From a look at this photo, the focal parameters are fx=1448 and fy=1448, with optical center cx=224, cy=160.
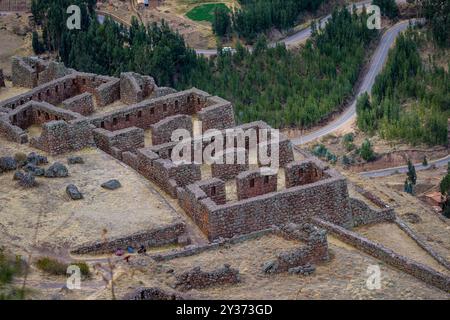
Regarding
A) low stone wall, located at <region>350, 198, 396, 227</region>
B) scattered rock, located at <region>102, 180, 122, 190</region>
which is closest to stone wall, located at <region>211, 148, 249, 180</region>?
scattered rock, located at <region>102, 180, 122, 190</region>

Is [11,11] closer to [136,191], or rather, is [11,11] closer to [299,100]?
[299,100]

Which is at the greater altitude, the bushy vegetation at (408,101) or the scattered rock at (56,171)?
the scattered rock at (56,171)

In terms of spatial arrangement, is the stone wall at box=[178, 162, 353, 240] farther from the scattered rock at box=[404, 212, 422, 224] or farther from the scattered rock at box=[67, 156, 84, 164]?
the scattered rock at box=[404, 212, 422, 224]

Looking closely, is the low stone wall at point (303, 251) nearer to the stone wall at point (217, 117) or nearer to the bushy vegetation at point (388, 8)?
the stone wall at point (217, 117)

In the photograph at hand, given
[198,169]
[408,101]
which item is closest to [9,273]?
[198,169]

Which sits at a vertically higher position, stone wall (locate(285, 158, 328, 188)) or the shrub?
the shrub

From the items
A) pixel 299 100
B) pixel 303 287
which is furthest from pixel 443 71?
pixel 303 287

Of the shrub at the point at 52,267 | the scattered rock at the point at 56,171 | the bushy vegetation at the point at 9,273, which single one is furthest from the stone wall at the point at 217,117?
the shrub at the point at 52,267
